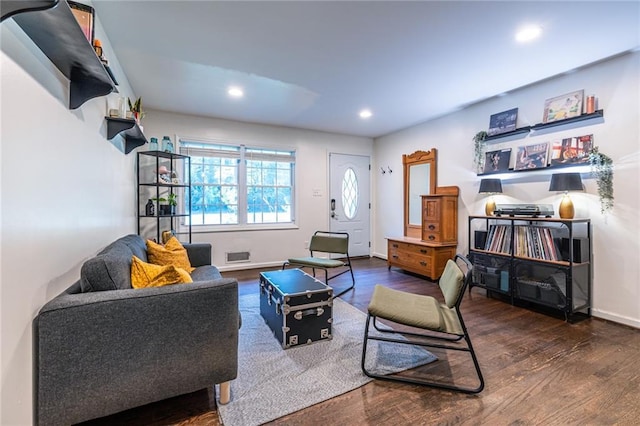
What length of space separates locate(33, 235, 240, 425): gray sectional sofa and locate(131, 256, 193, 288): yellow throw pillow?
0.27 ft

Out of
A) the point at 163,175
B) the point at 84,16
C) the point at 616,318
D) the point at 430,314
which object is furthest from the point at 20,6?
the point at 616,318

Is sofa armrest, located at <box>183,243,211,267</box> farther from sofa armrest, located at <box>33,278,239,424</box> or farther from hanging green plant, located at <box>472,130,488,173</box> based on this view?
hanging green plant, located at <box>472,130,488,173</box>

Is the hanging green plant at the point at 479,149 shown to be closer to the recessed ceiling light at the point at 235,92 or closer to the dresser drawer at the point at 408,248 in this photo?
the dresser drawer at the point at 408,248

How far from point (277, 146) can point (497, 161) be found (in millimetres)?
3348

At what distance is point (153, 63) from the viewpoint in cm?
285

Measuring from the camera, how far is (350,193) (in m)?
5.75

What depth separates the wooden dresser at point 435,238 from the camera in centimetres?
401

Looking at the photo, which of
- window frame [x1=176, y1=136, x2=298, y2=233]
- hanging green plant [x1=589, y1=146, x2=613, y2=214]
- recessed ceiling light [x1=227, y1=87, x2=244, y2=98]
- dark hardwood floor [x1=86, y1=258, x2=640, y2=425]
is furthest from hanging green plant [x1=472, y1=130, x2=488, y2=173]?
recessed ceiling light [x1=227, y1=87, x2=244, y2=98]

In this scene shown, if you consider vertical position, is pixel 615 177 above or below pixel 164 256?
above

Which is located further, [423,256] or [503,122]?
[423,256]

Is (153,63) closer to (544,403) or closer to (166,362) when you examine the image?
(166,362)

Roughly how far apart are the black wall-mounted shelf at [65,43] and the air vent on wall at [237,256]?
10.7ft

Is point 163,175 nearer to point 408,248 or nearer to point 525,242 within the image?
point 408,248

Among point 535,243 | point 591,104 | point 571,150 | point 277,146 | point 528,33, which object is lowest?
point 535,243
